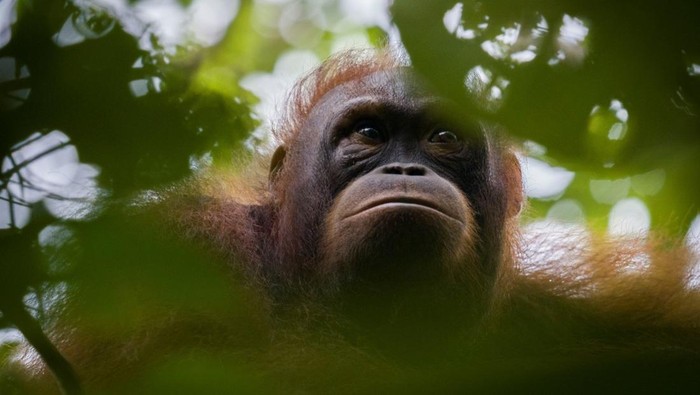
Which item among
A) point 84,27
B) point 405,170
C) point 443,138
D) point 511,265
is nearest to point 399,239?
point 405,170

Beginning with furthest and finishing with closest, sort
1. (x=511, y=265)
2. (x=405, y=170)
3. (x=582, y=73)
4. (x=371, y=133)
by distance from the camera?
1. (x=511, y=265)
2. (x=371, y=133)
3. (x=405, y=170)
4. (x=582, y=73)

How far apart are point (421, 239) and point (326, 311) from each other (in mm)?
836

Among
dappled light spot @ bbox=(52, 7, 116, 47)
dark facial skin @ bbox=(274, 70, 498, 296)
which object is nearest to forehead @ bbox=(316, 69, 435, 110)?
dark facial skin @ bbox=(274, 70, 498, 296)

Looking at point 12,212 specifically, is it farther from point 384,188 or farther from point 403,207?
point 384,188

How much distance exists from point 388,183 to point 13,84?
255 centimetres

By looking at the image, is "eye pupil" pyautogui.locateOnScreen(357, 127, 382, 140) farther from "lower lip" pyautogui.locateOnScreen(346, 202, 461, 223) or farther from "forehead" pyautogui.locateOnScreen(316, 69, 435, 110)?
"lower lip" pyautogui.locateOnScreen(346, 202, 461, 223)

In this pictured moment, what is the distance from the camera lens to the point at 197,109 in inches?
65.1

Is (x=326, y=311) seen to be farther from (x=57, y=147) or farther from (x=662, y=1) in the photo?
(x=662, y=1)

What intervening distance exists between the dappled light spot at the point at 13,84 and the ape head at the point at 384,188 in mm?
2369

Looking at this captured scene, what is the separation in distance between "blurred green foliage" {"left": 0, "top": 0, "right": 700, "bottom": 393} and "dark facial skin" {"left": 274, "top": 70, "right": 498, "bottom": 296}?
2043mm

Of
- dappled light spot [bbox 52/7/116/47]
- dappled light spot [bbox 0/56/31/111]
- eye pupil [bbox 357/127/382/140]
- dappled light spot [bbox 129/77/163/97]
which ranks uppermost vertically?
eye pupil [bbox 357/127/382/140]

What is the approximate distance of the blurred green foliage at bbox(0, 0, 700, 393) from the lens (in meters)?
1.26

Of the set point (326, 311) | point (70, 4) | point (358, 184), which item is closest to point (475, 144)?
point (358, 184)

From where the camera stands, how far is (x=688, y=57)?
4.21ft
